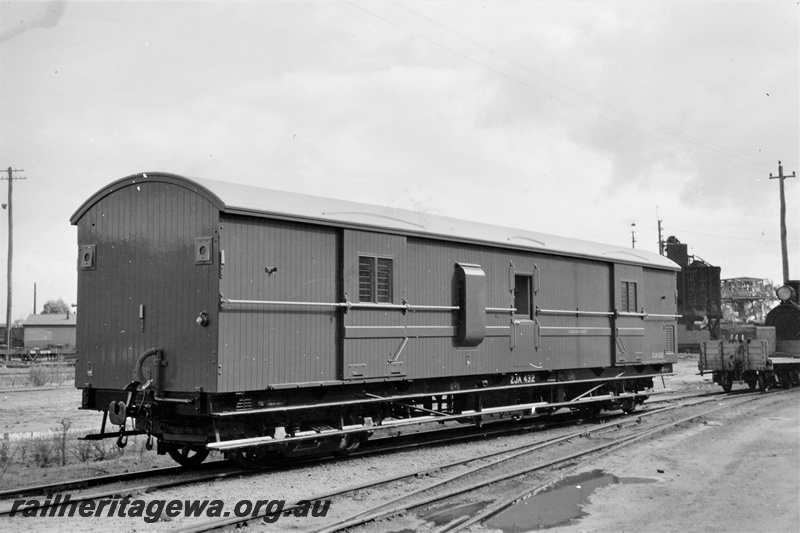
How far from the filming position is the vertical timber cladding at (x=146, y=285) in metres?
9.23

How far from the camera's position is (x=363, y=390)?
11.1 metres

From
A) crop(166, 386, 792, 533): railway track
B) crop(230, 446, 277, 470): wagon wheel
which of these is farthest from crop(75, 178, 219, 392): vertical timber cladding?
crop(166, 386, 792, 533): railway track

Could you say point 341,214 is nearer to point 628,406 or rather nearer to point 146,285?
point 146,285

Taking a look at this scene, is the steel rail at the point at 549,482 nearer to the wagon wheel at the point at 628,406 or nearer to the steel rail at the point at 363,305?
the wagon wheel at the point at 628,406

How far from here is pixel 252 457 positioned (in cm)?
998

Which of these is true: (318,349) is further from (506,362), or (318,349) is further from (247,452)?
(506,362)

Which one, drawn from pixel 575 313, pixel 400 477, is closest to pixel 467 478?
pixel 400 477

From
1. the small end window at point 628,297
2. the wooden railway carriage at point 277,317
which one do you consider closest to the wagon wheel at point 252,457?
the wooden railway carriage at point 277,317

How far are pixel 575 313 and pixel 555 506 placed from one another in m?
7.55

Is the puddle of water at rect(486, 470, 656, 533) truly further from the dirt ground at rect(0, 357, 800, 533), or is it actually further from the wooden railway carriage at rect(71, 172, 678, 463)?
the wooden railway carriage at rect(71, 172, 678, 463)

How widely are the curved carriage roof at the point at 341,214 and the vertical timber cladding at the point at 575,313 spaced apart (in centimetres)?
42

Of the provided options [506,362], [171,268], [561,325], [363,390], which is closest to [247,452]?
[363,390]

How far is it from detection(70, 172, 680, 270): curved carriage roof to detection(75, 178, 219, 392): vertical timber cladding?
12cm

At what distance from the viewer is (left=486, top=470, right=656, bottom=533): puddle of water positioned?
298 inches
